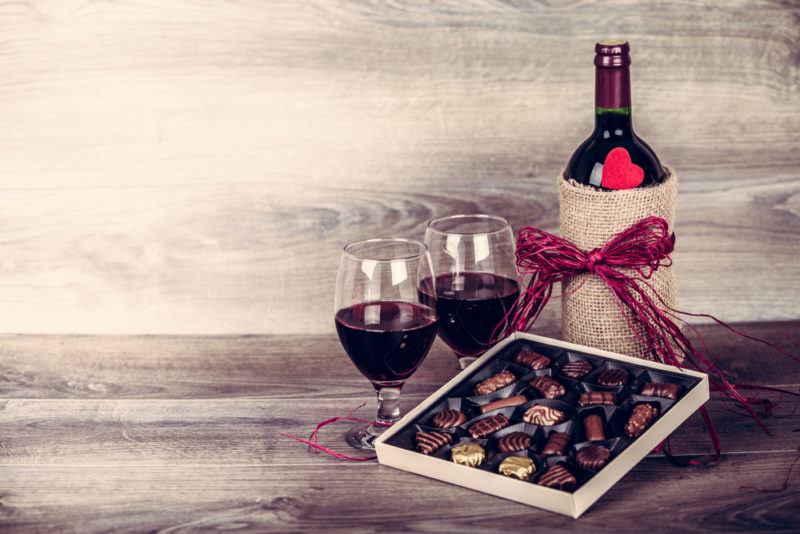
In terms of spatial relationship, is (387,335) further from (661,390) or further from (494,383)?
(661,390)

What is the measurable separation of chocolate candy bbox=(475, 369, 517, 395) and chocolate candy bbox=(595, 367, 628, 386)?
10 centimetres

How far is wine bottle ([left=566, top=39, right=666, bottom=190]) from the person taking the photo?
1185 mm

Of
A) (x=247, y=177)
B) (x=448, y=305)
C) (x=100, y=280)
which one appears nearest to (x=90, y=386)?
(x=100, y=280)

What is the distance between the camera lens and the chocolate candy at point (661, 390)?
1.10 m

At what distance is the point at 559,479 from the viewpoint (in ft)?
3.25

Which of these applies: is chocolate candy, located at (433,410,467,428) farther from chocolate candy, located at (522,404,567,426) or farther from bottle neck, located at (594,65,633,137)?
bottle neck, located at (594,65,633,137)

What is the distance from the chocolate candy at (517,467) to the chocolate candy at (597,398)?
0.41ft

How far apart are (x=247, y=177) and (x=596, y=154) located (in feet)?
1.86

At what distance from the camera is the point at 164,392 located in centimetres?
135

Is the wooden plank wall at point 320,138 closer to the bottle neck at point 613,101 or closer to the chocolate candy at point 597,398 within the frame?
the bottle neck at point 613,101

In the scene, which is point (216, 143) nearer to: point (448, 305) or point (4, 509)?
point (448, 305)

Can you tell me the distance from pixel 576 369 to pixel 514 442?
0.16m

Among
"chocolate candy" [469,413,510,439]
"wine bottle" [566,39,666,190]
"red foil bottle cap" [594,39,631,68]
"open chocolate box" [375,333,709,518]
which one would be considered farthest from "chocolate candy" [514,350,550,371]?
"red foil bottle cap" [594,39,631,68]

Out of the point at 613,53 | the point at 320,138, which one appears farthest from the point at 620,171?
the point at 320,138
